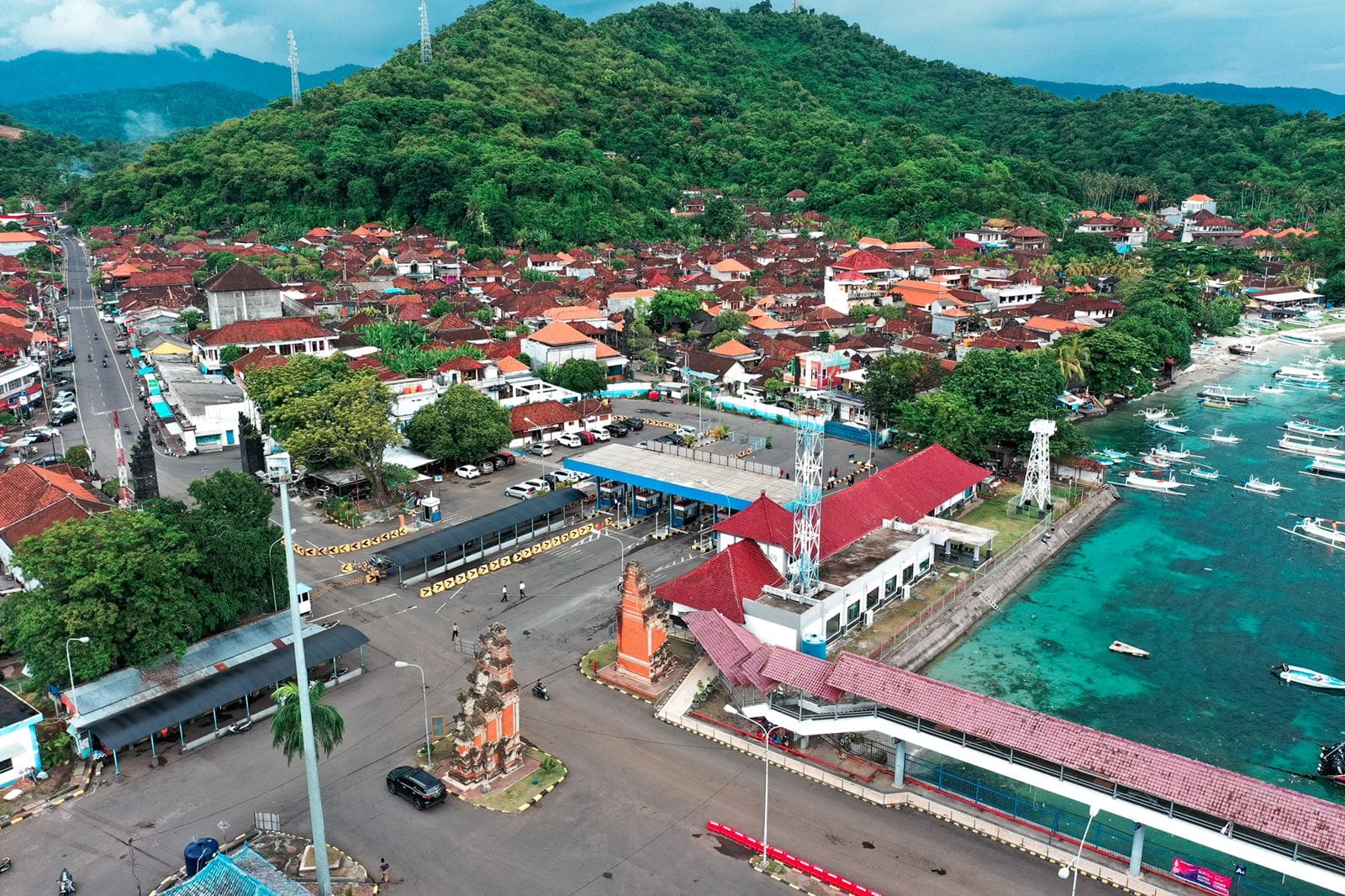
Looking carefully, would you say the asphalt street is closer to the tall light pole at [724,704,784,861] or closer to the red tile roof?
the tall light pole at [724,704,784,861]

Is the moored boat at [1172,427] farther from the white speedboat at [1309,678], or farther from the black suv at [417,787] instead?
the black suv at [417,787]

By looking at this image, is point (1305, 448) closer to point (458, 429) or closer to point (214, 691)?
point (458, 429)

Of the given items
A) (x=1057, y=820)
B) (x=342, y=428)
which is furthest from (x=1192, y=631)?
(x=342, y=428)

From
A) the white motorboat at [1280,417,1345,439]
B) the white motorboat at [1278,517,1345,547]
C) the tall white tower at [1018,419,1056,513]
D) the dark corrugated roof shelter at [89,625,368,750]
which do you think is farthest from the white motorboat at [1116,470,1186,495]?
the dark corrugated roof shelter at [89,625,368,750]

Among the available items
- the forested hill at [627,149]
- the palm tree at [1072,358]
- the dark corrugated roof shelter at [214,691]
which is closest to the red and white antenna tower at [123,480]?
the dark corrugated roof shelter at [214,691]

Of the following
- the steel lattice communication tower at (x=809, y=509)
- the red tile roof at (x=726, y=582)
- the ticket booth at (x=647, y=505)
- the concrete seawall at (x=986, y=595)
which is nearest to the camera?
the steel lattice communication tower at (x=809, y=509)

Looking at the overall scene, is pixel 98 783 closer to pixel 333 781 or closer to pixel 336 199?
pixel 333 781
